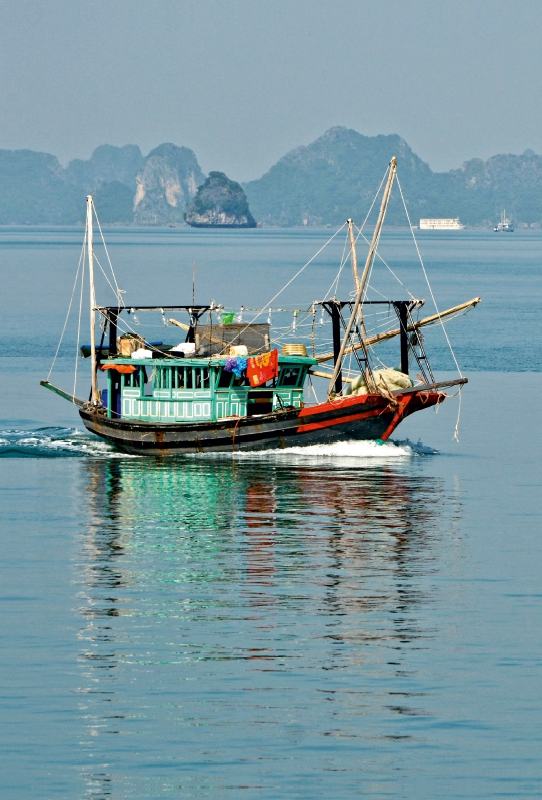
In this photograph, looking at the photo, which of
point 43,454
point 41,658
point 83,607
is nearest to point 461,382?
point 43,454

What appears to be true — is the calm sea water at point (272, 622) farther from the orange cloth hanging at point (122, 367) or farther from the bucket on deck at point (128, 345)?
the bucket on deck at point (128, 345)

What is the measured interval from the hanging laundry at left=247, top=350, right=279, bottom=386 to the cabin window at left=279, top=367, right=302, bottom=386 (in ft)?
4.14

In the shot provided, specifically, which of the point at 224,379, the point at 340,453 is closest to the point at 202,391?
the point at 224,379

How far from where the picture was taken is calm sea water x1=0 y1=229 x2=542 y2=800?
21.8m

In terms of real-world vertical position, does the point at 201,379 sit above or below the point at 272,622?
above

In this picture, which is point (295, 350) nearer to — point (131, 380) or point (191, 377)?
point (191, 377)

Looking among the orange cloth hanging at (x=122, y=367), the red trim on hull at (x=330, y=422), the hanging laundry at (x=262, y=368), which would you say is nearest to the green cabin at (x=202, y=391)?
the orange cloth hanging at (x=122, y=367)

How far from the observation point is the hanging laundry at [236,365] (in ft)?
167

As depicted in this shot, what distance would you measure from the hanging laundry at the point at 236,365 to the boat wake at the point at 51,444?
18.4ft

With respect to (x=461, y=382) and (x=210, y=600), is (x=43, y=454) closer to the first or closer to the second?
(x=461, y=382)

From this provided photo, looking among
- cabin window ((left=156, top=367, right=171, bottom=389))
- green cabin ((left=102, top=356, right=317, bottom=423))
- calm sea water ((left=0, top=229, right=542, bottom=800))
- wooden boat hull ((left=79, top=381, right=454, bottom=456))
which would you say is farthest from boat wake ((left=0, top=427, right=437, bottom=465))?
cabin window ((left=156, top=367, right=171, bottom=389))

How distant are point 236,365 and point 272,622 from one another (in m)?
23.0

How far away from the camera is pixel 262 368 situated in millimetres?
51125

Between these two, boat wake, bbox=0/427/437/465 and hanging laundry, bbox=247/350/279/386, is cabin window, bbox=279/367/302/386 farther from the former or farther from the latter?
boat wake, bbox=0/427/437/465
